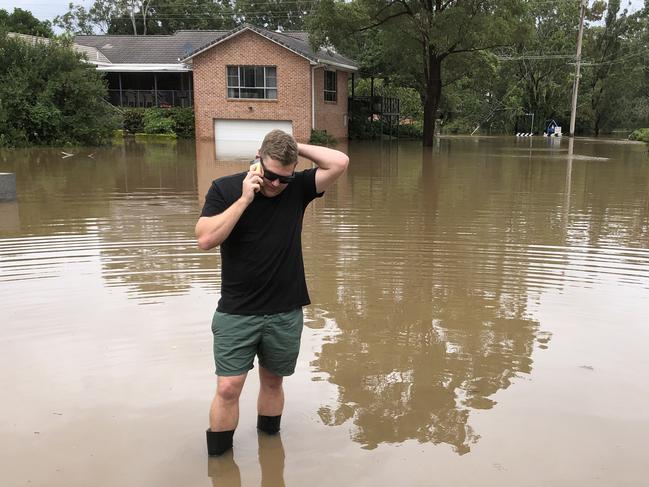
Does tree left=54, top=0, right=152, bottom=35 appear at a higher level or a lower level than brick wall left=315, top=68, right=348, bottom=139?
higher

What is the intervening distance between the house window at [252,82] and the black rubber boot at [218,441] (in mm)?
29106

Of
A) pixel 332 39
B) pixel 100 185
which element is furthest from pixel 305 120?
pixel 100 185

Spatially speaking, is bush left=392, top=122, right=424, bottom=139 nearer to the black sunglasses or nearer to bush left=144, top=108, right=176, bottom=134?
bush left=144, top=108, right=176, bottom=134

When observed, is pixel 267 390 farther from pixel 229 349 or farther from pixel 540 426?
pixel 540 426

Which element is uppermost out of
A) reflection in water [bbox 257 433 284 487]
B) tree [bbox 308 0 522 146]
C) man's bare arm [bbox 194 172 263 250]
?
tree [bbox 308 0 522 146]

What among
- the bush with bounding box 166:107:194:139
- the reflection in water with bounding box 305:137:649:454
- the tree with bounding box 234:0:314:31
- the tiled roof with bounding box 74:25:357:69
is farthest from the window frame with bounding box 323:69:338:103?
the tree with bounding box 234:0:314:31

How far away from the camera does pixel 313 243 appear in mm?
8445

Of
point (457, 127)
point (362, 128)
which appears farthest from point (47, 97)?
point (457, 127)

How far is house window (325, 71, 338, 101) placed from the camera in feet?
109

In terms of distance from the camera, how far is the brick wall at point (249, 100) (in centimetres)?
3050

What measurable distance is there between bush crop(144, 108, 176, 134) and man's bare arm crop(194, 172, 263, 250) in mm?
31553

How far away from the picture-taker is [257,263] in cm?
304

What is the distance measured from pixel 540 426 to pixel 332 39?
90.1ft

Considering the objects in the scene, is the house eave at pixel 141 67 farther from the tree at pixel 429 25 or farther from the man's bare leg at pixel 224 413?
the man's bare leg at pixel 224 413
